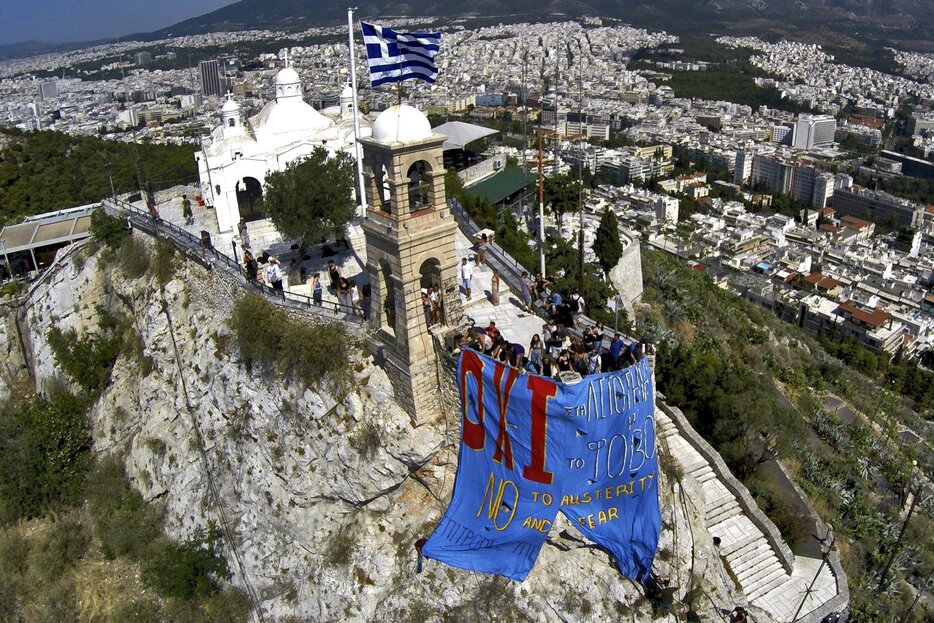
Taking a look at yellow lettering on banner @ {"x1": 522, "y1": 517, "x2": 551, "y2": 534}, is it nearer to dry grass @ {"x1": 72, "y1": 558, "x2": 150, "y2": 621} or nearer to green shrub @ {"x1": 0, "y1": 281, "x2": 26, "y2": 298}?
dry grass @ {"x1": 72, "y1": 558, "x2": 150, "y2": 621}

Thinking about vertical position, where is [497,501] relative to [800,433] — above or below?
above

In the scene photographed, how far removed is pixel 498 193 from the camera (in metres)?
30.6

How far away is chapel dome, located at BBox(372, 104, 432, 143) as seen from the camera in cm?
1173

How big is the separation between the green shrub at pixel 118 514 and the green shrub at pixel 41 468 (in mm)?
837

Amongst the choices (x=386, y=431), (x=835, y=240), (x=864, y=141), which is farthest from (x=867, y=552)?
(x=864, y=141)

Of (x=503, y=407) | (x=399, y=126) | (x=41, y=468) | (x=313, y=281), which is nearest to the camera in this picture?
(x=503, y=407)

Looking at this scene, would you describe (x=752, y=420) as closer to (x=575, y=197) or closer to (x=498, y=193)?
(x=575, y=197)

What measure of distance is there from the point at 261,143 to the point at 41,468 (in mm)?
11663

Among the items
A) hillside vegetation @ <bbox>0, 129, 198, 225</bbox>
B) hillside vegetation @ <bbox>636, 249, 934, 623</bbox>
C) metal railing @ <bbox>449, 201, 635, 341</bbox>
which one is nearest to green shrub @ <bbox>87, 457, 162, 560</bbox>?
metal railing @ <bbox>449, 201, 635, 341</bbox>

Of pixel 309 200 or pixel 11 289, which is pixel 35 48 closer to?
pixel 11 289

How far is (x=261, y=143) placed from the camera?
21.8m

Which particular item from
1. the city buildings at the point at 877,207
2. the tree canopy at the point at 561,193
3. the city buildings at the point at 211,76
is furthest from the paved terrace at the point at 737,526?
the city buildings at the point at 877,207

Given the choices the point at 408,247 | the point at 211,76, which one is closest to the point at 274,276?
the point at 408,247

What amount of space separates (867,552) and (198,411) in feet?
55.7
